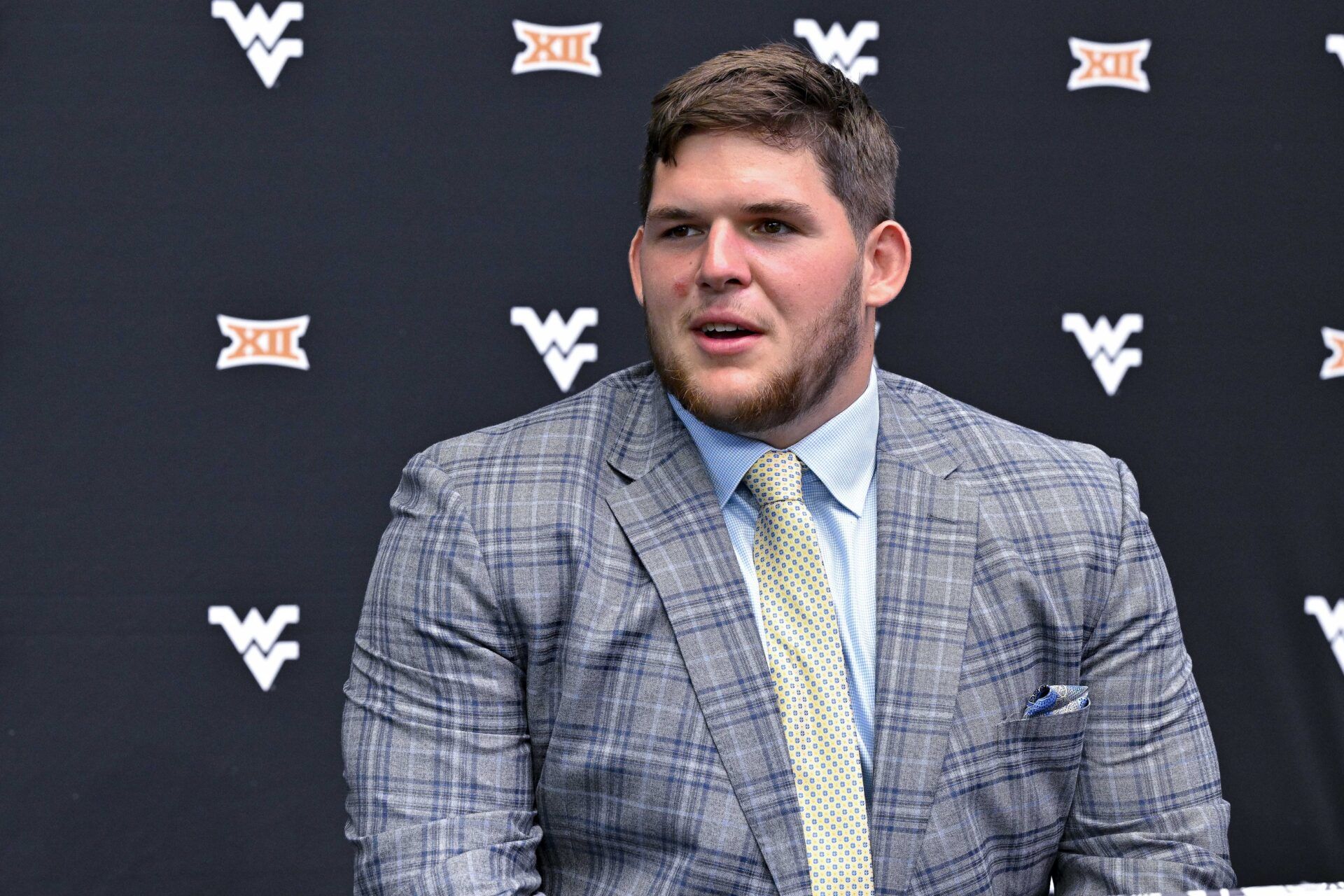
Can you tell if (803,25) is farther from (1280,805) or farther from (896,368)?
(1280,805)

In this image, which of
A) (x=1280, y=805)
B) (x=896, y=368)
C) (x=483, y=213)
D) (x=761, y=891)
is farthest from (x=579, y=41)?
(x=1280, y=805)

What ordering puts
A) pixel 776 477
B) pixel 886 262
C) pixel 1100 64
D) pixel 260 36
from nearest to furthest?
pixel 776 477 → pixel 886 262 → pixel 260 36 → pixel 1100 64

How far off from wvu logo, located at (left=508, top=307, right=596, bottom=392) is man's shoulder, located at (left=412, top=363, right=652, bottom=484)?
0.68m

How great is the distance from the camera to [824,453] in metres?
1.27

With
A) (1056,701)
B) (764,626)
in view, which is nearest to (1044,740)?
(1056,701)

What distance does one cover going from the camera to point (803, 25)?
202cm

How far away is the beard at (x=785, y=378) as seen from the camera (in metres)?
1.20

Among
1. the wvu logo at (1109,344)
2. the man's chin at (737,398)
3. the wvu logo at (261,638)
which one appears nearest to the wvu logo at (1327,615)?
the wvu logo at (1109,344)

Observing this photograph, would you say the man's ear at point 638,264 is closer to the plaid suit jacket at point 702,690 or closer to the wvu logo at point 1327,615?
the plaid suit jacket at point 702,690

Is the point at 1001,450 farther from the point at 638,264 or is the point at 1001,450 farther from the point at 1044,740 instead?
the point at 638,264

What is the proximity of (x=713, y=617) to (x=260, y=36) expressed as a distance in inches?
49.6

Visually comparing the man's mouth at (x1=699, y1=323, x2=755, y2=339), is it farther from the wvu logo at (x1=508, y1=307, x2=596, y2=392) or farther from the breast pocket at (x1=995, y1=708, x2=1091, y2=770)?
the wvu logo at (x1=508, y1=307, x2=596, y2=392)

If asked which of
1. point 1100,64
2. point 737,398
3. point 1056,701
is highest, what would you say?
point 1100,64

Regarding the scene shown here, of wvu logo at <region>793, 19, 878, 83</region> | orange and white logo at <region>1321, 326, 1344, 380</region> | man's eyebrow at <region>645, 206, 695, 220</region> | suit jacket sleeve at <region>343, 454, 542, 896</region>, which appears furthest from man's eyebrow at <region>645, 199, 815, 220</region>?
orange and white logo at <region>1321, 326, 1344, 380</region>
